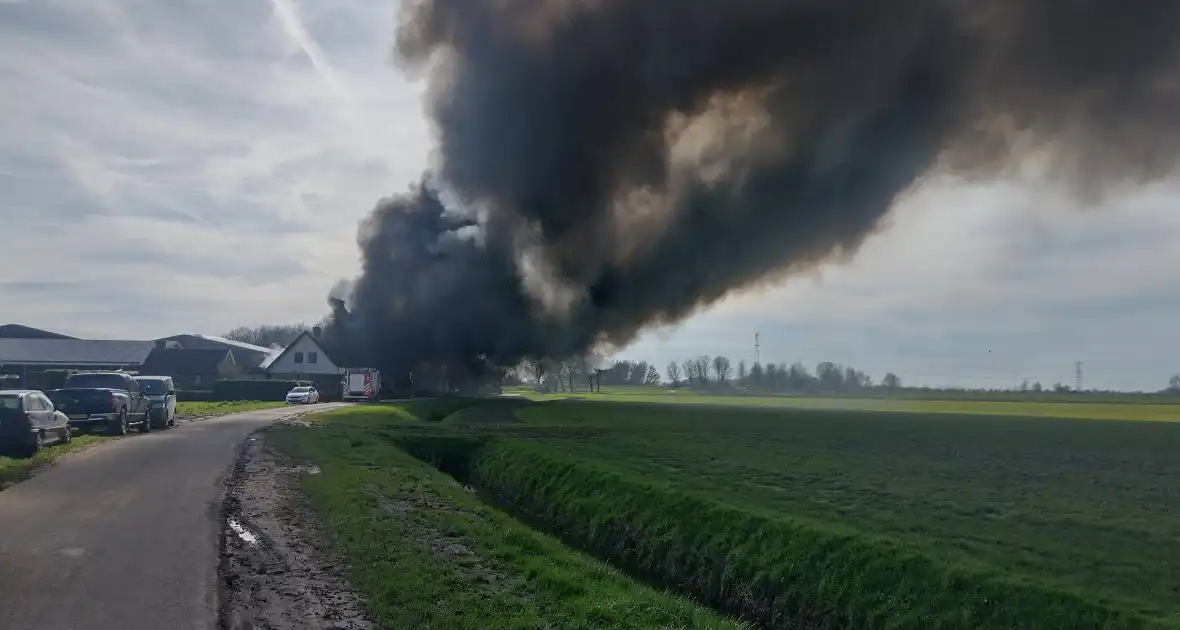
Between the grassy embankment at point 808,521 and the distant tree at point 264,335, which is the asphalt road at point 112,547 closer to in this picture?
the grassy embankment at point 808,521

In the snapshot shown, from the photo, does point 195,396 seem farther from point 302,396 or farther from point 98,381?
point 98,381

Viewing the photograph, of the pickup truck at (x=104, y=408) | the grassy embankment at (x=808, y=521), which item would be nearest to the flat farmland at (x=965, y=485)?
the grassy embankment at (x=808, y=521)

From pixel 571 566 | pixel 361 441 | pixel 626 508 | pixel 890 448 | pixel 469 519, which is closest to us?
pixel 571 566

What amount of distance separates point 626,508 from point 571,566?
24.0ft

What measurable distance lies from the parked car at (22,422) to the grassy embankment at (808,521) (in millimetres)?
6528

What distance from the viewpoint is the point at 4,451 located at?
22.9 meters

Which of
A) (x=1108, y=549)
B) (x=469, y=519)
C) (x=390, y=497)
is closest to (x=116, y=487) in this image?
(x=390, y=497)

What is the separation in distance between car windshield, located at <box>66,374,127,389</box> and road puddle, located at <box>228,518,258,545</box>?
24.6m

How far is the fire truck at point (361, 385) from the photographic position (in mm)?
67875

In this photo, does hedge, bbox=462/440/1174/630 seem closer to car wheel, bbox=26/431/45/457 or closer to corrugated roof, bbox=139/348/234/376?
car wheel, bbox=26/431/45/457

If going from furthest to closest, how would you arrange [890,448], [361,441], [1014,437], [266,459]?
[1014,437] → [890,448] → [361,441] → [266,459]

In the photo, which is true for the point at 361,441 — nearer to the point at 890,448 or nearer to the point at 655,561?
the point at 655,561

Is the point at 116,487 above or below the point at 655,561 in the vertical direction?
above

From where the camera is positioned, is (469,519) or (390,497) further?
(390,497)
